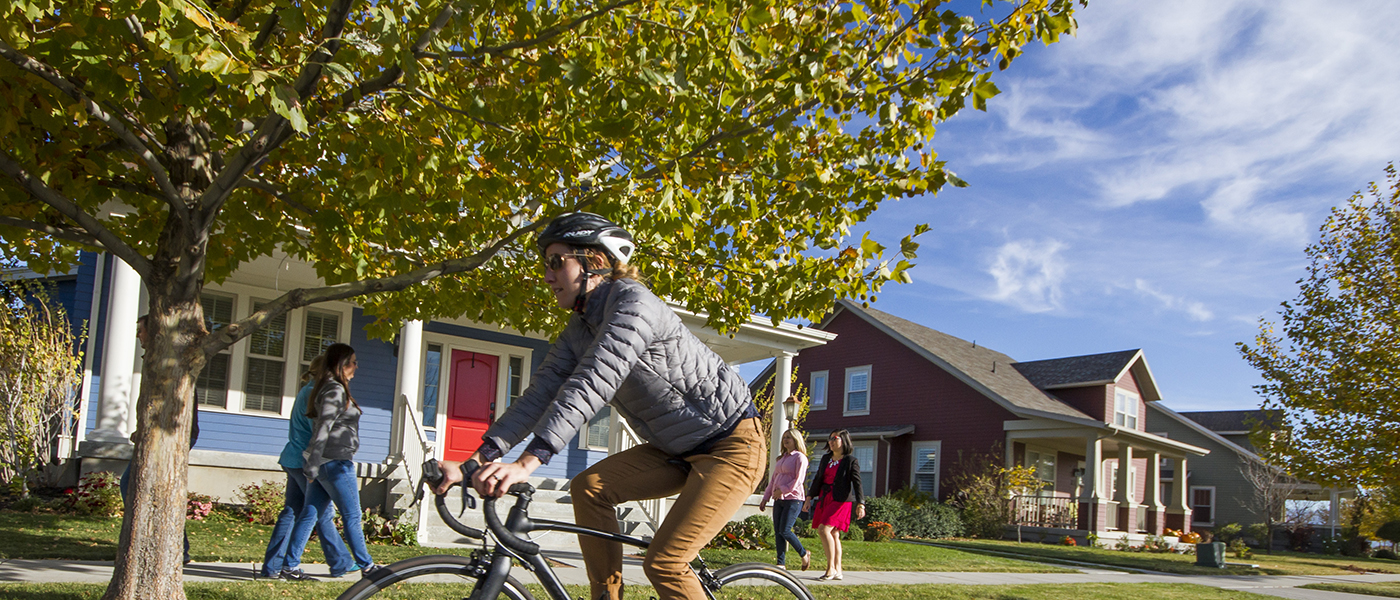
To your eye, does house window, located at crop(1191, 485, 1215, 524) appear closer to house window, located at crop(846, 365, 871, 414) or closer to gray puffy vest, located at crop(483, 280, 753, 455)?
house window, located at crop(846, 365, 871, 414)

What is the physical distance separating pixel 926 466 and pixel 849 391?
3.88 metres

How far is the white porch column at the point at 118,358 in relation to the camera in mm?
11266

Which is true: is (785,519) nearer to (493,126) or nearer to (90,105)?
(493,126)

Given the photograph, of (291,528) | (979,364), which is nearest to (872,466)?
(979,364)

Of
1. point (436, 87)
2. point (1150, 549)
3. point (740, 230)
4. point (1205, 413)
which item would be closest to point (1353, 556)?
point (1150, 549)

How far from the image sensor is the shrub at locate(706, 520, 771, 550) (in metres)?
13.3

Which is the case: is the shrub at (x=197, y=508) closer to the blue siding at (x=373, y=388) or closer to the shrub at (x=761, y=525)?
the blue siding at (x=373, y=388)

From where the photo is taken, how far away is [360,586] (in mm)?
2793

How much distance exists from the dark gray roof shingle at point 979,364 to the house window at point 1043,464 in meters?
1.56

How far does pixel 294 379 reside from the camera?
14.4m

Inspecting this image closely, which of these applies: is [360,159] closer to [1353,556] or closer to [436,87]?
[436,87]

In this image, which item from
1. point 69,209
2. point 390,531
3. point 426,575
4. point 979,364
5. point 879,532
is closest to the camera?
point 426,575

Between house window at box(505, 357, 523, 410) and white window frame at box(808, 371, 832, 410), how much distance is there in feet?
56.5

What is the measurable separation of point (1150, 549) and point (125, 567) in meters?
26.6
